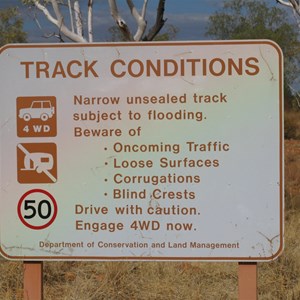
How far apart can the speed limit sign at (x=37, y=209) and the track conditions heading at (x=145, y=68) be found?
73 cm

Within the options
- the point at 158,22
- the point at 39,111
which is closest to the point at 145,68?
the point at 39,111

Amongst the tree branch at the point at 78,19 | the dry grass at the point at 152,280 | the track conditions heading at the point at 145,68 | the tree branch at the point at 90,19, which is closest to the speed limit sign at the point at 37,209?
the track conditions heading at the point at 145,68

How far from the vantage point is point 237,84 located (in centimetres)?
434

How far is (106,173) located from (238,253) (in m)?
0.92

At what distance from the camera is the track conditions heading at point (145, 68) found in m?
4.35

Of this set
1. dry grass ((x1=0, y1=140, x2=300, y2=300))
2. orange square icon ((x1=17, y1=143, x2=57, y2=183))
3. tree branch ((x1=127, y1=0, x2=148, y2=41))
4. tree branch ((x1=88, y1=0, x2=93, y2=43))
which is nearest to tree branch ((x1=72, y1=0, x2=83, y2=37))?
tree branch ((x1=88, y1=0, x2=93, y2=43))

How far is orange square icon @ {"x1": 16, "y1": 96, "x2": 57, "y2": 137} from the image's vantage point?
175 inches

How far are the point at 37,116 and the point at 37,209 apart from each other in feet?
1.86

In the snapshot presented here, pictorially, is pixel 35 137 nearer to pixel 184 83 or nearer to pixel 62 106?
pixel 62 106

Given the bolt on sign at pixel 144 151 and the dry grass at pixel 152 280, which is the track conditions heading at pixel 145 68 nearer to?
the bolt on sign at pixel 144 151

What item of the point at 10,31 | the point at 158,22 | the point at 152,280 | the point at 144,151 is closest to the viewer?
the point at 144,151

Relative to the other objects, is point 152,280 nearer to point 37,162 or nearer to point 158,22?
point 37,162

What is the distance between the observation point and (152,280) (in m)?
5.95

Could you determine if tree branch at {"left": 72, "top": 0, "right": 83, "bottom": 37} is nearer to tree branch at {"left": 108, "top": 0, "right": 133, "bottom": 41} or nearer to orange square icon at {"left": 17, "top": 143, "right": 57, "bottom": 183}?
tree branch at {"left": 108, "top": 0, "right": 133, "bottom": 41}
